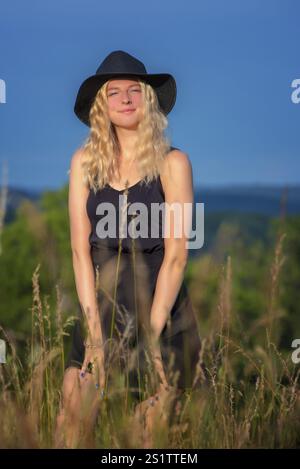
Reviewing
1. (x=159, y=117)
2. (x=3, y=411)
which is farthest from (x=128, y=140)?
(x=3, y=411)

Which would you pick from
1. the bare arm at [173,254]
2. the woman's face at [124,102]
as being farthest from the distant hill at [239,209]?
the woman's face at [124,102]

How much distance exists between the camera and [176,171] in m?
3.24

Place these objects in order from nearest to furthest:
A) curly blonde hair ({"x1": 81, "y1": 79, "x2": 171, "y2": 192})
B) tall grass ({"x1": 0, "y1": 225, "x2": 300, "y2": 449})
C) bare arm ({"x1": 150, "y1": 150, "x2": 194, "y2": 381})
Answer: tall grass ({"x1": 0, "y1": 225, "x2": 300, "y2": 449})
bare arm ({"x1": 150, "y1": 150, "x2": 194, "y2": 381})
curly blonde hair ({"x1": 81, "y1": 79, "x2": 171, "y2": 192})

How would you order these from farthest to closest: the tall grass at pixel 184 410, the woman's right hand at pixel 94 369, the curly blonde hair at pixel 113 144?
the curly blonde hair at pixel 113 144
the woman's right hand at pixel 94 369
the tall grass at pixel 184 410

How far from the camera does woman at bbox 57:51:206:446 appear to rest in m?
3.16

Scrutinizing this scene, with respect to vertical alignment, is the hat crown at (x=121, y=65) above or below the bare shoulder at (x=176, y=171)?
above

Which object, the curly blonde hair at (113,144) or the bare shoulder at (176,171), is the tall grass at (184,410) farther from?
the curly blonde hair at (113,144)

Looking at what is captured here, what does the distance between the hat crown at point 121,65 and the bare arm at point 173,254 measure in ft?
1.59

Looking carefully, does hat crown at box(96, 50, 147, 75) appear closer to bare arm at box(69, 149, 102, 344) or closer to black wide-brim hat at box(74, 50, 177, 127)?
black wide-brim hat at box(74, 50, 177, 127)

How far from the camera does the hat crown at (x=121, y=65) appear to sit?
3.34 m

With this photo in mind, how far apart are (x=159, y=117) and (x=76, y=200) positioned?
1.86ft

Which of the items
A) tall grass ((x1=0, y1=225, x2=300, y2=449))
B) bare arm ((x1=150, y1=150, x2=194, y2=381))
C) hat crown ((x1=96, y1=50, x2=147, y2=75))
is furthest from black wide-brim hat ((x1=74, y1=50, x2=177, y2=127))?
tall grass ((x1=0, y1=225, x2=300, y2=449))

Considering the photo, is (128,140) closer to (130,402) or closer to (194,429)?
(130,402)

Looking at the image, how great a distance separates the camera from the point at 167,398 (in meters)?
2.35
